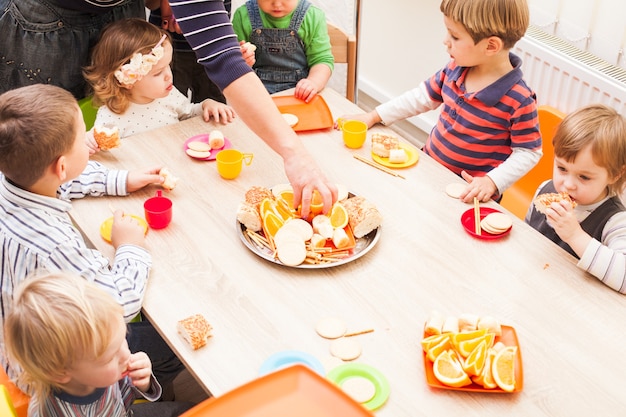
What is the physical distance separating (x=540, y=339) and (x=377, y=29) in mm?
2864

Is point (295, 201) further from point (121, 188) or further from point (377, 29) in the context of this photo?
point (377, 29)

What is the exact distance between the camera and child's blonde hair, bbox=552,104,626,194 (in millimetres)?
1838

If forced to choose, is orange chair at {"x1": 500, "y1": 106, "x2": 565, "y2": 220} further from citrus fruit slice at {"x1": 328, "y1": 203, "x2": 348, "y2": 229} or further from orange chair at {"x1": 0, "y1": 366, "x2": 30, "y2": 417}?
orange chair at {"x1": 0, "y1": 366, "x2": 30, "y2": 417}

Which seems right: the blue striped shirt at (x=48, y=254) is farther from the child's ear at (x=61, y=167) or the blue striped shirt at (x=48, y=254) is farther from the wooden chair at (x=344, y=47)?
the wooden chair at (x=344, y=47)

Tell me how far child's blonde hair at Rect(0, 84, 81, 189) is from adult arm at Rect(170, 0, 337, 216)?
435mm

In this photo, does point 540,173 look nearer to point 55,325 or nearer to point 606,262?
point 606,262

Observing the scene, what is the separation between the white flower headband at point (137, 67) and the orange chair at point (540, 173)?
1.42 m

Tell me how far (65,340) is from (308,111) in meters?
1.33

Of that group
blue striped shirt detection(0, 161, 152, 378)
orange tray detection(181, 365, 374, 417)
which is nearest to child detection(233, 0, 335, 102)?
blue striped shirt detection(0, 161, 152, 378)

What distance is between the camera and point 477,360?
1435mm

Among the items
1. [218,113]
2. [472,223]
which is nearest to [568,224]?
[472,223]

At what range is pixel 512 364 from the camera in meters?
1.43

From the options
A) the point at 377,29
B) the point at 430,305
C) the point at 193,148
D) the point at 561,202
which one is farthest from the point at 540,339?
the point at 377,29

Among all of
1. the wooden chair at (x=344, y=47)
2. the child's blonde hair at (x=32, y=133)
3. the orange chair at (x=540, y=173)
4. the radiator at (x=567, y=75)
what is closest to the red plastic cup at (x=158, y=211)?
the child's blonde hair at (x=32, y=133)
